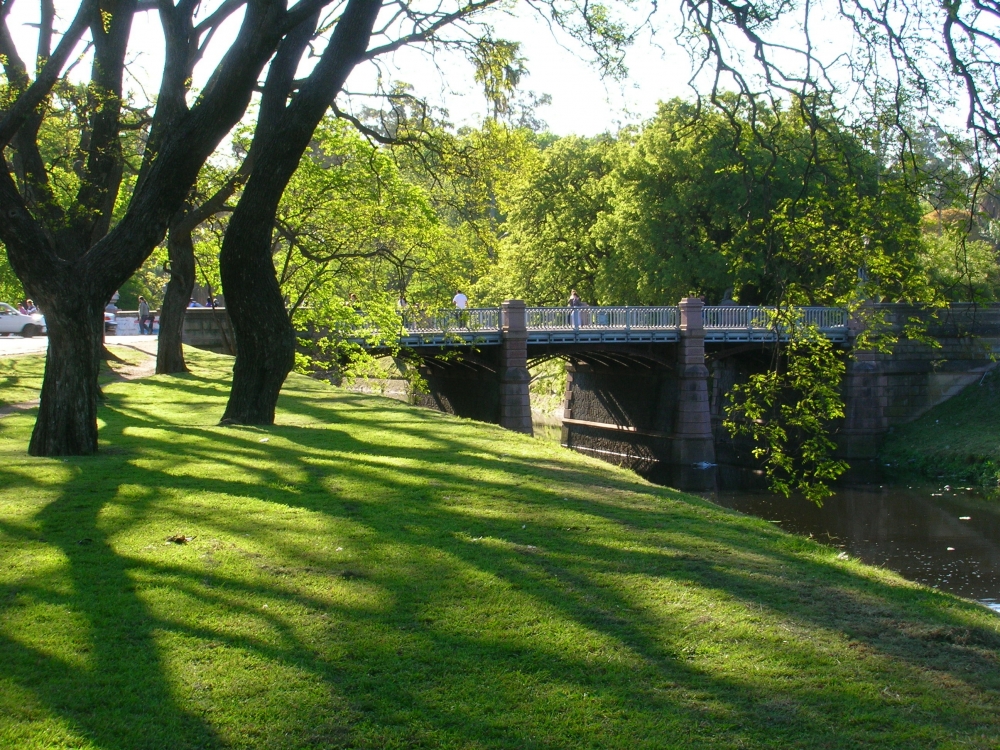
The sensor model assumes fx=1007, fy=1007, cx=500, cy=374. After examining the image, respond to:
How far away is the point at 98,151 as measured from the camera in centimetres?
1339

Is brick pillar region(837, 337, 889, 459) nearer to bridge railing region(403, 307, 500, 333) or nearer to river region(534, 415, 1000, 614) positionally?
river region(534, 415, 1000, 614)

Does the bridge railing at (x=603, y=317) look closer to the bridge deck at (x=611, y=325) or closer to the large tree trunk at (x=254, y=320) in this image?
the bridge deck at (x=611, y=325)

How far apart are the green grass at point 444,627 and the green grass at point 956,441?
75.6ft

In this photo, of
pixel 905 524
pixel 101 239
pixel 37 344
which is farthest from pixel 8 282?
pixel 905 524

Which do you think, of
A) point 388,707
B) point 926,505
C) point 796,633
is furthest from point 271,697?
point 926,505

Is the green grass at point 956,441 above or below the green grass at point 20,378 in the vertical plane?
below

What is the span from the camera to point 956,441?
32.3 m

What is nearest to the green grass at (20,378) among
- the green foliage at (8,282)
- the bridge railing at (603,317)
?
the green foliage at (8,282)

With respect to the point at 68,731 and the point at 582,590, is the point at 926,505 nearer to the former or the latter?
the point at 582,590

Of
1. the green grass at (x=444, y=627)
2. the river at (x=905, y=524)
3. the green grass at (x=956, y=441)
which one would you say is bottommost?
the river at (x=905, y=524)

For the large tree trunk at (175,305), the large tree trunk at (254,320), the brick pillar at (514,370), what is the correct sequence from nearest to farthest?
1. the large tree trunk at (254,320)
2. the large tree trunk at (175,305)
3. the brick pillar at (514,370)

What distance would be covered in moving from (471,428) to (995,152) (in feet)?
33.6

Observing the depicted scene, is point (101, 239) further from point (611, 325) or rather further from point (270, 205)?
point (611, 325)

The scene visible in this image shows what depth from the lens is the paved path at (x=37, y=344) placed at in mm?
29078
